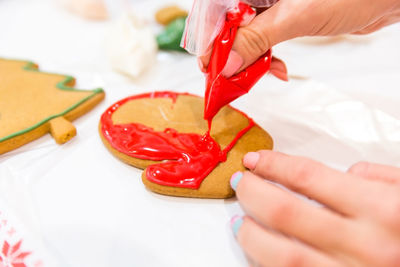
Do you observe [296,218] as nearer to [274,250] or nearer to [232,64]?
[274,250]

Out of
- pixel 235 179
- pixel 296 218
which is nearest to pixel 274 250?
pixel 296 218

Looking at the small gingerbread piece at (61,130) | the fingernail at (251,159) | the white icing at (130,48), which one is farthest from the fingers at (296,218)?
the white icing at (130,48)

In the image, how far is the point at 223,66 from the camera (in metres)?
0.85

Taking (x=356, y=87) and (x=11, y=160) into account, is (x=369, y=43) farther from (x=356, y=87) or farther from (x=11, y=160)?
(x=11, y=160)

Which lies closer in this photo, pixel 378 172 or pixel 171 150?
pixel 378 172

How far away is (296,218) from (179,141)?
16.4 inches

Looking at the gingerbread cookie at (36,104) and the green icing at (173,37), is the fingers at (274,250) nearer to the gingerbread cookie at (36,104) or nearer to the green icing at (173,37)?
the gingerbread cookie at (36,104)

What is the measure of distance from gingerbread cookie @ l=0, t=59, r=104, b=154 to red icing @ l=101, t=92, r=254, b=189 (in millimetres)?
146

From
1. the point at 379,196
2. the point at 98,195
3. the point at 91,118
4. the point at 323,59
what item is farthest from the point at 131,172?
the point at 323,59

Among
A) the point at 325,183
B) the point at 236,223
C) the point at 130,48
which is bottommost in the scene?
the point at 236,223

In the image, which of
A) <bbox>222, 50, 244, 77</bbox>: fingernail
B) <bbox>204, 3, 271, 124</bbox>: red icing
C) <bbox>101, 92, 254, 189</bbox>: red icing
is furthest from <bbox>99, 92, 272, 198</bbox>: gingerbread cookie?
<bbox>222, 50, 244, 77</bbox>: fingernail

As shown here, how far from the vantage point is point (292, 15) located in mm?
826

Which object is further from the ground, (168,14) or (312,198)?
(168,14)

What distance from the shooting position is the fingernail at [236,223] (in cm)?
81
